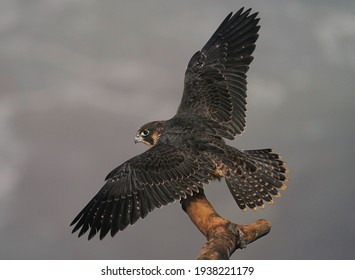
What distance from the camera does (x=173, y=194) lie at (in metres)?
7.46

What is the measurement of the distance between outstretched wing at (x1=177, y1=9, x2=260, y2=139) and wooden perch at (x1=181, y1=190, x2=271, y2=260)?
1731mm

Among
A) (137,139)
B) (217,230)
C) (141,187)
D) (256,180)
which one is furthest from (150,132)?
(217,230)

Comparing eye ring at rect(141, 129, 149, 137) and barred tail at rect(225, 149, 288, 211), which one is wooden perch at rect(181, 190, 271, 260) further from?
eye ring at rect(141, 129, 149, 137)

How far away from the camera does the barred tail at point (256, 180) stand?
308 inches

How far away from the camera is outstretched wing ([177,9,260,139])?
9.48m

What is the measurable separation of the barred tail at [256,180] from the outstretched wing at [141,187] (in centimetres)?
50

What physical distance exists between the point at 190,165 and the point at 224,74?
2.81 m

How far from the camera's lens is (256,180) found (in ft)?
26.4

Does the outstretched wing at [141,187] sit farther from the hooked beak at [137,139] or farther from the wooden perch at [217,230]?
the hooked beak at [137,139]

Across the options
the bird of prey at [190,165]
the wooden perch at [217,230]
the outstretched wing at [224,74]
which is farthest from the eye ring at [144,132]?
the wooden perch at [217,230]

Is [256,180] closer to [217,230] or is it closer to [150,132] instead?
[217,230]

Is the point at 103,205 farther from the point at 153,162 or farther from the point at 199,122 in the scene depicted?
the point at 199,122

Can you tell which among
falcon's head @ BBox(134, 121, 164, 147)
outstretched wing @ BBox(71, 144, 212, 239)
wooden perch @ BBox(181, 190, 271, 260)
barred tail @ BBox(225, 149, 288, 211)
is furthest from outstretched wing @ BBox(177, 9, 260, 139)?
wooden perch @ BBox(181, 190, 271, 260)
